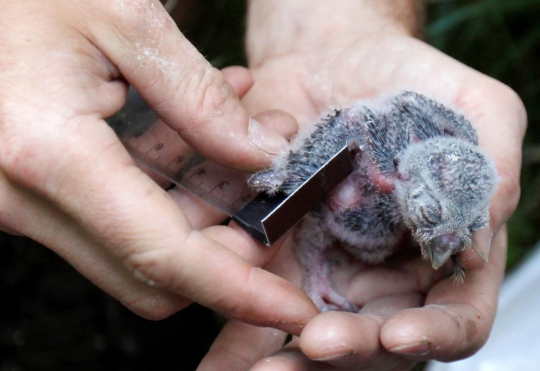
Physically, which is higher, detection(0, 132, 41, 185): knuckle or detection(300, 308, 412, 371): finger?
detection(0, 132, 41, 185): knuckle

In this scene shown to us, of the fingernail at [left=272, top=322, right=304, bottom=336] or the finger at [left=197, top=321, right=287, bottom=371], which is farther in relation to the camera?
the finger at [left=197, top=321, right=287, bottom=371]

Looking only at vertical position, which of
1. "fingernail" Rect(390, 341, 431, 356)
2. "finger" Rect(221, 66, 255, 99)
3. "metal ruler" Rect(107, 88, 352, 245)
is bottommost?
"fingernail" Rect(390, 341, 431, 356)

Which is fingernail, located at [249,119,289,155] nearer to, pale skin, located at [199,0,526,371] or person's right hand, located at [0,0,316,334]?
person's right hand, located at [0,0,316,334]

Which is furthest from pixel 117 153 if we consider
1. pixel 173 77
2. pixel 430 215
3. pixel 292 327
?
A: pixel 430 215

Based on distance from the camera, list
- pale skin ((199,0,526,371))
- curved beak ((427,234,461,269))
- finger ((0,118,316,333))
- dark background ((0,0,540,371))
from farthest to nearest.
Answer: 1. dark background ((0,0,540,371))
2. curved beak ((427,234,461,269))
3. pale skin ((199,0,526,371))
4. finger ((0,118,316,333))

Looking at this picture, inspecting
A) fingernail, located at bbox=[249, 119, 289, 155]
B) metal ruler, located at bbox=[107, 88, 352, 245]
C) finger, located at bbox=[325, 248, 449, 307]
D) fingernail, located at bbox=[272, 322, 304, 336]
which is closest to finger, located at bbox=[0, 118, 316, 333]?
fingernail, located at bbox=[272, 322, 304, 336]

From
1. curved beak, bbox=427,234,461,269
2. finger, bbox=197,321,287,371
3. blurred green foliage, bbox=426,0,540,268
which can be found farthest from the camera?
blurred green foliage, bbox=426,0,540,268

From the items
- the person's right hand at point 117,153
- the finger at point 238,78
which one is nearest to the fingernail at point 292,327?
the person's right hand at point 117,153

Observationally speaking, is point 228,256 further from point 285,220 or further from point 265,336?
point 265,336
